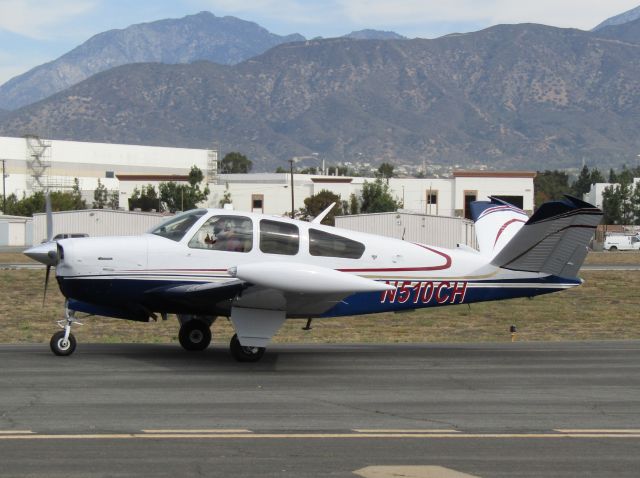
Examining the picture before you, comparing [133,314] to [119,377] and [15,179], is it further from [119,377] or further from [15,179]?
[15,179]

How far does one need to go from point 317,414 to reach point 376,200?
310 ft

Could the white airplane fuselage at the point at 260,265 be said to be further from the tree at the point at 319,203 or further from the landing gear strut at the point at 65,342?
the tree at the point at 319,203

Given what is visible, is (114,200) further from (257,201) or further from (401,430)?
(401,430)

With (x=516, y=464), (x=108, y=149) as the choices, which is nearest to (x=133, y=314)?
(x=516, y=464)

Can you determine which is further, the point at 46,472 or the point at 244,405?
the point at 244,405

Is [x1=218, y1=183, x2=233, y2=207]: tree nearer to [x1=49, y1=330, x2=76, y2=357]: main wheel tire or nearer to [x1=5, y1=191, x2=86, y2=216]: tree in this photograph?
[x1=5, y1=191, x2=86, y2=216]: tree

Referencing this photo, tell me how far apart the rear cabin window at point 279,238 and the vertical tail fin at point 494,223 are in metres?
3.28

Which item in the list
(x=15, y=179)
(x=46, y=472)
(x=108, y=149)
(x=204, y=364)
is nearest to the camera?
(x=46, y=472)

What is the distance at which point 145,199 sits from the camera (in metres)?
99.9

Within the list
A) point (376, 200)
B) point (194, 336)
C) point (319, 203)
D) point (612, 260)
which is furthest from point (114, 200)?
point (194, 336)

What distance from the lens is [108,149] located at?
152m

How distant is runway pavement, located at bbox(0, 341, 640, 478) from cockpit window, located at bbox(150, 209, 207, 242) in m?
1.82

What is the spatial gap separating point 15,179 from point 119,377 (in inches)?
4923

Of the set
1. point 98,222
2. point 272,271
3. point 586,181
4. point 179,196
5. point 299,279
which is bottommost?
point 98,222
